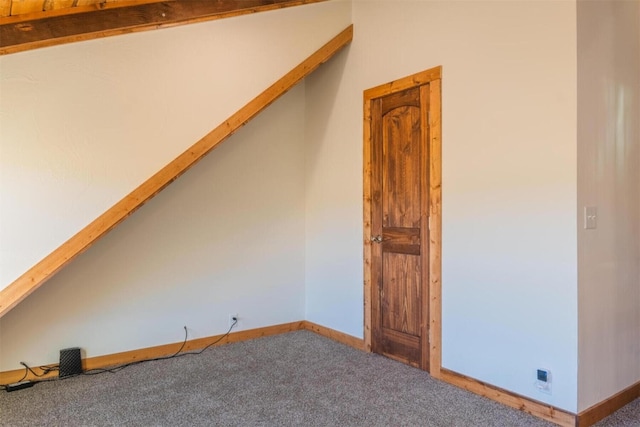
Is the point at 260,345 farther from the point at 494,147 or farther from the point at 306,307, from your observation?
the point at 494,147

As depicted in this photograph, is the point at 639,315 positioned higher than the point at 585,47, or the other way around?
the point at 585,47

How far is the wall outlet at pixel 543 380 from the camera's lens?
250 centimetres

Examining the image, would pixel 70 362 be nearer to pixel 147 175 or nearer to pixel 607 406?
pixel 147 175

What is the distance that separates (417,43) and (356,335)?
2.53 meters

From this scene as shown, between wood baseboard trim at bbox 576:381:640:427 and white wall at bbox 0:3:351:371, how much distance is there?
2.77 meters

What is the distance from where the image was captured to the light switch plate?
2426mm

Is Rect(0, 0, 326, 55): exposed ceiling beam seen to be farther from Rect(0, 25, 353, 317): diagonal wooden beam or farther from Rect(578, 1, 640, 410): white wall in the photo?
Rect(578, 1, 640, 410): white wall

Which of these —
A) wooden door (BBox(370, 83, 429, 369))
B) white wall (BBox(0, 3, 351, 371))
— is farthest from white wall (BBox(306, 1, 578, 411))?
→ white wall (BBox(0, 3, 351, 371))

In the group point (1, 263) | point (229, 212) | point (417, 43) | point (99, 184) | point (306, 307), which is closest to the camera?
point (1, 263)

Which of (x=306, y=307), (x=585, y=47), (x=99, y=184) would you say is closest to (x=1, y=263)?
(x=99, y=184)

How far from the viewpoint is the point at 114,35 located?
9.52ft

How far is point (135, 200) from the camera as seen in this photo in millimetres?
2955

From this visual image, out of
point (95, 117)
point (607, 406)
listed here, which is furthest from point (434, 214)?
point (95, 117)

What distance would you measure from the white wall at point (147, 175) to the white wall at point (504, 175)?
1143 millimetres
